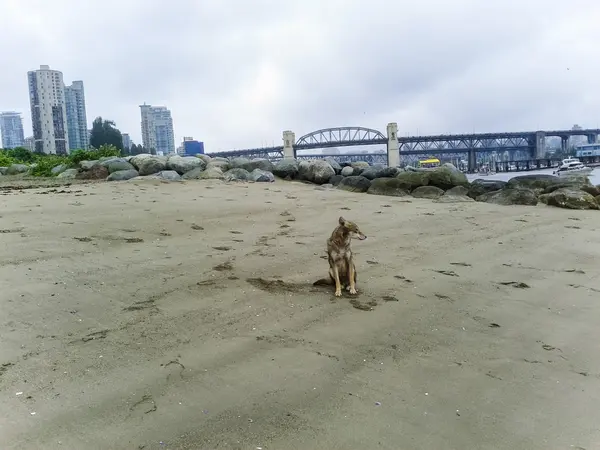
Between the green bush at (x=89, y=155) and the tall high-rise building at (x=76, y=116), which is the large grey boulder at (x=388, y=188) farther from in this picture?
the tall high-rise building at (x=76, y=116)

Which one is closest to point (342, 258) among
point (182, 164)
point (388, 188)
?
point (388, 188)

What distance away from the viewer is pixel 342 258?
6230 mm

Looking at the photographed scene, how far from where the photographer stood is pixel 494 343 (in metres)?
4.84

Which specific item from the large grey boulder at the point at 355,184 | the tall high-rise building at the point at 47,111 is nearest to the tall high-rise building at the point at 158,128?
the tall high-rise building at the point at 47,111

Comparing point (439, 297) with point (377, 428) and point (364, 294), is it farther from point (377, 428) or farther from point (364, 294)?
point (377, 428)

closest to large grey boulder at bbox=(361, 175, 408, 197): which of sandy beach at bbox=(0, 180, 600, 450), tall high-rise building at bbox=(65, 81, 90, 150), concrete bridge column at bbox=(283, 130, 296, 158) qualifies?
sandy beach at bbox=(0, 180, 600, 450)

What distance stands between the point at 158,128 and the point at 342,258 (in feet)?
490

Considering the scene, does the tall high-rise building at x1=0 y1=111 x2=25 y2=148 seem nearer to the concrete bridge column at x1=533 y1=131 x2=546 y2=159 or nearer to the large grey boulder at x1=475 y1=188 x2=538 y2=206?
the concrete bridge column at x1=533 y1=131 x2=546 y2=159

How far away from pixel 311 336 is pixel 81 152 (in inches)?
1143

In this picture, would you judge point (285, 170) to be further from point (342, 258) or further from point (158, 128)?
point (158, 128)

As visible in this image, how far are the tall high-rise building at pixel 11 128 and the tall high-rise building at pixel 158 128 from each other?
39.5 metres

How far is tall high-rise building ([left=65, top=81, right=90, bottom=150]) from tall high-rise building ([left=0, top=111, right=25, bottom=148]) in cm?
3812

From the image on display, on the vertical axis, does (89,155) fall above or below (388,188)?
above

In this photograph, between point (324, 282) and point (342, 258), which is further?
point (324, 282)
